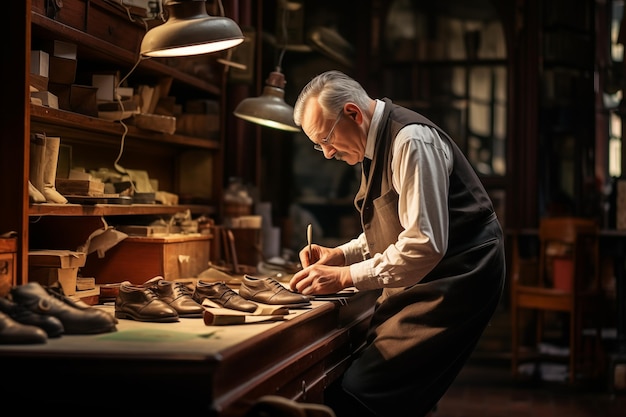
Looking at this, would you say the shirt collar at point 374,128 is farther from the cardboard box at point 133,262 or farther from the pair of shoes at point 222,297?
the cardboard box at point 133,262

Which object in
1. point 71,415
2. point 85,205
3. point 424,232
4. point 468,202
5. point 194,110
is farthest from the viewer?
point 194,110

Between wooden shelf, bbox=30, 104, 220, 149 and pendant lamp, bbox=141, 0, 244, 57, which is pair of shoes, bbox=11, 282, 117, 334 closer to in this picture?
wooden shelf, bbox=30, 104, 220, 149

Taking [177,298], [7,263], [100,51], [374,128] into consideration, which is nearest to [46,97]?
[100,51]

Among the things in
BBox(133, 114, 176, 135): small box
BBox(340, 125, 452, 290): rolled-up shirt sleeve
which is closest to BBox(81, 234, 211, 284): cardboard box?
BBox(133, 114, 176, 135): small box

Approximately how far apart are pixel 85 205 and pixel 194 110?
1428mm

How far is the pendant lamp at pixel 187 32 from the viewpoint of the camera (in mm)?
3070

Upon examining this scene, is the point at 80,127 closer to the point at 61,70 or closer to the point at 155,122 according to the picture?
the point at 61,70

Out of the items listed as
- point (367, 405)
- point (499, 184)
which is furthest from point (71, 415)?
point (499, 184)

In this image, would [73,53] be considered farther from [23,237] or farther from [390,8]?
[390,8]

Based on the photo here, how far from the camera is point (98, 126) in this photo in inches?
137

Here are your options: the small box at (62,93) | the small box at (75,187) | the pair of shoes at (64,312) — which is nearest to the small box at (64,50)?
the small box at (62,93)

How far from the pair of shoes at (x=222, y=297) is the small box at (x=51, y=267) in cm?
50

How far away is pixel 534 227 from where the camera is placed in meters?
7.72

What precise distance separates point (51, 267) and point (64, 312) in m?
0.84
